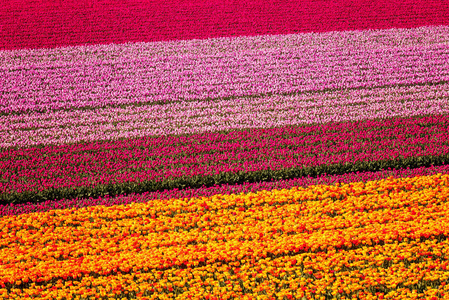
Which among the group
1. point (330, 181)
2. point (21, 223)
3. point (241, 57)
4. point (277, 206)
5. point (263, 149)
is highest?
point (241, 57)

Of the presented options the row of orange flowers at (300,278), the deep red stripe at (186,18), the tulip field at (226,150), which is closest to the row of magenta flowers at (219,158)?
the tulip field at (226,150)

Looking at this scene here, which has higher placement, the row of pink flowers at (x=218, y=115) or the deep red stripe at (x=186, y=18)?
the deep red stripe at (x=186, y=18)

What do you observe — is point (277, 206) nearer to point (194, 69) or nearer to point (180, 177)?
point (180, 177)

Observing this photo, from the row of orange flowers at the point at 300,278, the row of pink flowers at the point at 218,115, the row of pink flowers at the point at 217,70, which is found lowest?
the row of orange flowers at the point at 300,278

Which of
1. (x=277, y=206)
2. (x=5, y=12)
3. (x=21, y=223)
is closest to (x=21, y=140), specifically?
(x=21, y=223)

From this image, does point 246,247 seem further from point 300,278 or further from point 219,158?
point 219,158

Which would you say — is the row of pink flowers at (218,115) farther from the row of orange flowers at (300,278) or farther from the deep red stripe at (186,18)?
the row of orange flowers at (300,278)
